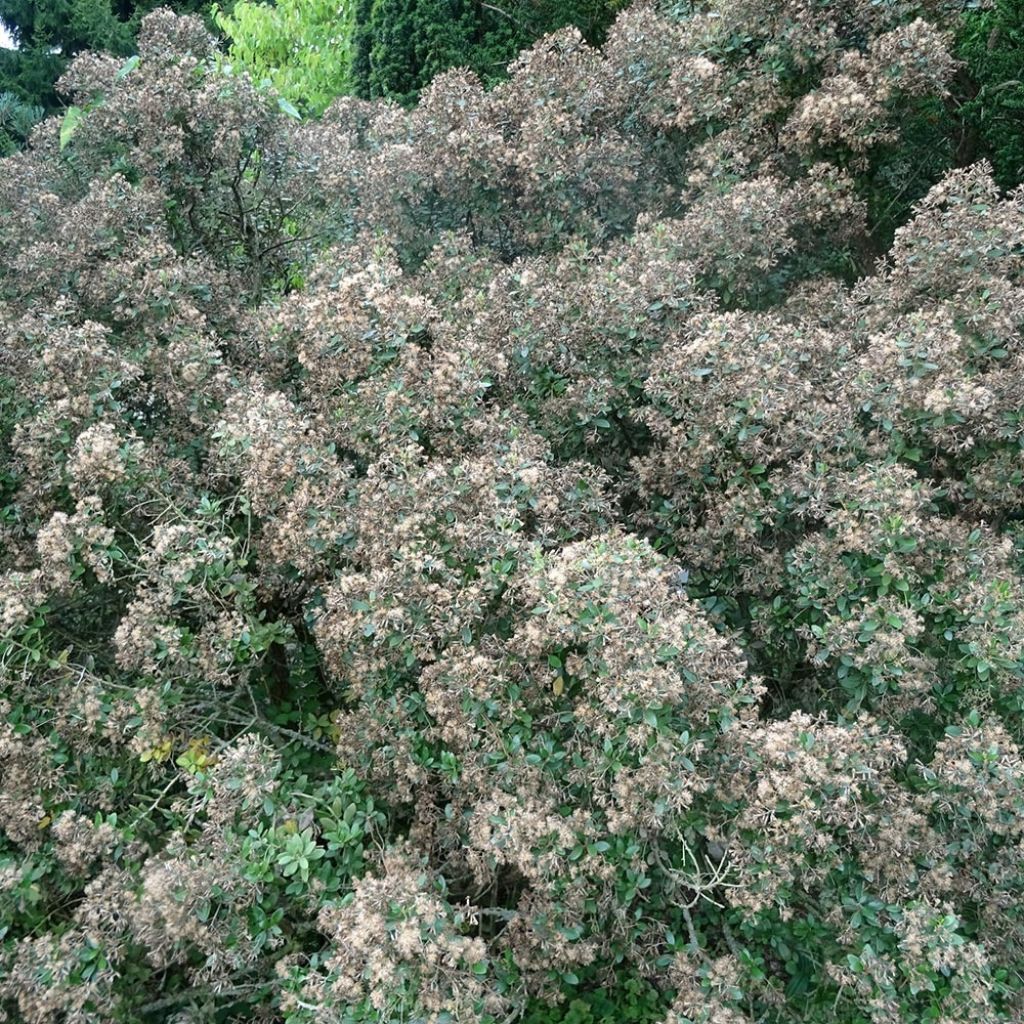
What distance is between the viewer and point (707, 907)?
10.8 feet

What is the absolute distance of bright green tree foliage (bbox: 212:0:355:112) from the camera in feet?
33.3

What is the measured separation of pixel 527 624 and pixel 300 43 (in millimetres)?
10278

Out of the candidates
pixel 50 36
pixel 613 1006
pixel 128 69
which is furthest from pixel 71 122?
pixel 50 36

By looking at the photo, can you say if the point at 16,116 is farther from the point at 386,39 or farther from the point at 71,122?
the point at 71,122

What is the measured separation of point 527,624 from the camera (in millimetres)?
2660

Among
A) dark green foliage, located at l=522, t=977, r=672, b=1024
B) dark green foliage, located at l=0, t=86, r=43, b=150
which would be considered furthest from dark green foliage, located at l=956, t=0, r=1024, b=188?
dark green foliage, located at l=0, t=86, r=43, b=150

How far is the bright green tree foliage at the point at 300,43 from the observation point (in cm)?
1015

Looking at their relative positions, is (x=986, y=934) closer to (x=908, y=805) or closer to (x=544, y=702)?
(x=908, y=805)

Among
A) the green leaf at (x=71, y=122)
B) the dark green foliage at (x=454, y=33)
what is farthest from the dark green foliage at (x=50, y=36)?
the green leaf at (x=71, y=122)

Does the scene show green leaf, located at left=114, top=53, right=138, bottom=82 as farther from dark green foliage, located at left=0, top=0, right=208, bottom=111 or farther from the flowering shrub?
dark green foliage, located at left=0, top=0, right=208, bottom=111

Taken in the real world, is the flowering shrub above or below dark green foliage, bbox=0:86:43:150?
below

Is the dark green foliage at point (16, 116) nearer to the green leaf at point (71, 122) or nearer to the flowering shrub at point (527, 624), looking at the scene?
the green leaf at point (71, 122)

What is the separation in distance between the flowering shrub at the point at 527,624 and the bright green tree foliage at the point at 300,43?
6.52 m

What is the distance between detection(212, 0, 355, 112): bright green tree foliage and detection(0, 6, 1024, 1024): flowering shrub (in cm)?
652
